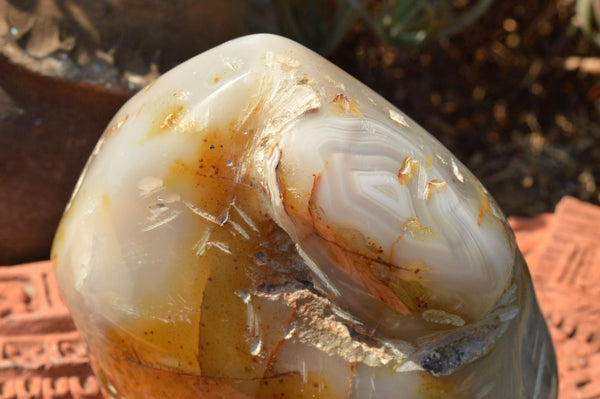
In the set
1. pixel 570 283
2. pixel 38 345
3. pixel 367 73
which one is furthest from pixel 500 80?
pixel 38 345

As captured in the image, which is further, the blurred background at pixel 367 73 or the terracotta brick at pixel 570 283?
the blurred background at pixel 367 73

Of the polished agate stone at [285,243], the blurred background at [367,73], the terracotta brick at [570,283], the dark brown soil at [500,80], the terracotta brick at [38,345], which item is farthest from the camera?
the dark brown soil at [500,80]

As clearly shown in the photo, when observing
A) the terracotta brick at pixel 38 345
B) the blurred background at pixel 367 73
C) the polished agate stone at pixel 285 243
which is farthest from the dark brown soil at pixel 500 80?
the polished agate stone at pixel 285 243

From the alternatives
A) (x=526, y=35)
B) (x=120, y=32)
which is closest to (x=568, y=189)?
(x=526, y=35)

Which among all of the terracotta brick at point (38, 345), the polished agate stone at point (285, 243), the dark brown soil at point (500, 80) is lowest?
the dark brown soil at point (500, 80)

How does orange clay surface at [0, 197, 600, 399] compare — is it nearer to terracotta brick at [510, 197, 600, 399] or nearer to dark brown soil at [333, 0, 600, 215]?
terracotta brick at [510, 197, 600, 399]

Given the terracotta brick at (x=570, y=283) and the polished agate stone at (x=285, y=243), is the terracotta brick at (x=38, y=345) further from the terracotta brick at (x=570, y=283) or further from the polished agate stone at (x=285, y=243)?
the terracotta brick at (x=570, y=283)

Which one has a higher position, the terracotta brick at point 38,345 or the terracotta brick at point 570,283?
the terracotta brick at point 38,345

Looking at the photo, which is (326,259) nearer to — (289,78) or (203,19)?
(289,78)
